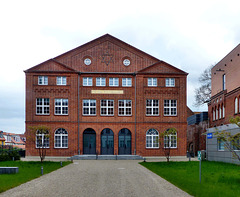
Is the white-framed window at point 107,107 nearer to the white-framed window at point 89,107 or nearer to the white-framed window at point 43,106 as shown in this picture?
the white-framed window at point 89,107

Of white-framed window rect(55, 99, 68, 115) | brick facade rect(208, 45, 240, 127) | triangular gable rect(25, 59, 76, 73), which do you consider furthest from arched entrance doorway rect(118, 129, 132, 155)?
brick facade rect(208, 45, 240, 127)

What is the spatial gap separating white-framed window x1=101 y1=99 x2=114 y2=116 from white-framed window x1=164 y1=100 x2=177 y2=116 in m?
6.55

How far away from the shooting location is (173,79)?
40156mm

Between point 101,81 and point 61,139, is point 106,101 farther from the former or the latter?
point 61,139

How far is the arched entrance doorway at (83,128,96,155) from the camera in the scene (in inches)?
1539

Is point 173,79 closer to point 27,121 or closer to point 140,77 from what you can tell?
point 140,77

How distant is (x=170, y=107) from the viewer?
131 feet

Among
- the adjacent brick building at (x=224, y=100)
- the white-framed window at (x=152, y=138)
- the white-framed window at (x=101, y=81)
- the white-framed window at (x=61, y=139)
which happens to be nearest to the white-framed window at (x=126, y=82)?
the white-framed window at (x=101, y=81)

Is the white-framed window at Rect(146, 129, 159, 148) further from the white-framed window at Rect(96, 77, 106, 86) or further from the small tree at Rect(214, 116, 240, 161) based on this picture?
the small tree at Rect(214, 116, 240, 161)

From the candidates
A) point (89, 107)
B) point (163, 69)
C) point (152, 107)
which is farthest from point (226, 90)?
point (89, 107)

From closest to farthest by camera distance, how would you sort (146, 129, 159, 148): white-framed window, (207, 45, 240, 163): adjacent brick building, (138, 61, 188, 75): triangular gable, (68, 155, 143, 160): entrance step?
(207, 45, 240, 163): adjacent brick building
(68, 155, 143, 160): entrance step
(146, 129, 159, 148): white-framed window
(138, 61, 188, 75): triangular gable

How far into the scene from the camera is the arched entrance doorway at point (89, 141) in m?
39.1

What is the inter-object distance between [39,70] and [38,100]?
3599mm

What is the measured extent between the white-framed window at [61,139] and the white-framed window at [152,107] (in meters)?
10.2
